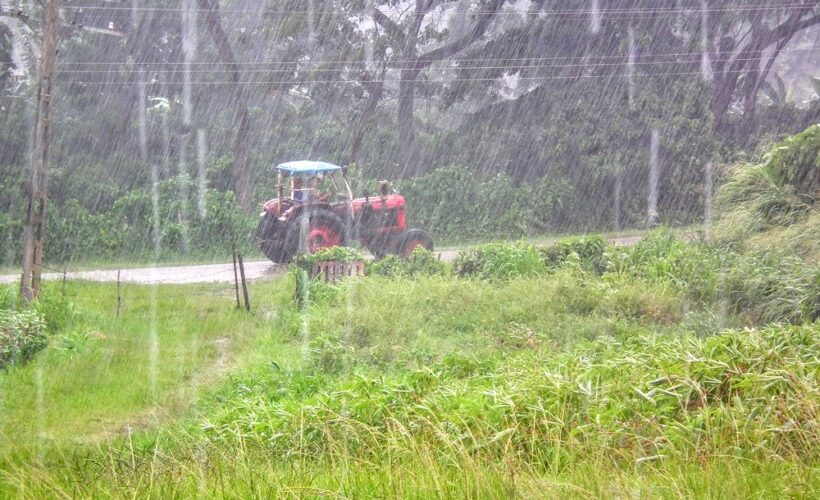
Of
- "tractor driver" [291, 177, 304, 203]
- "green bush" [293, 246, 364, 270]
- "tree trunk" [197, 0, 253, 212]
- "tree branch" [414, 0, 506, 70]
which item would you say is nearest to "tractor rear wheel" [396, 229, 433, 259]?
"tractor driver" [291, 177, 304, 203]

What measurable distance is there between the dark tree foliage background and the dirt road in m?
3.86

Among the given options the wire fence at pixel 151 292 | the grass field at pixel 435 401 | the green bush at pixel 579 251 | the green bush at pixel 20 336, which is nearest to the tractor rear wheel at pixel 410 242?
the green bush at pixel 579 251

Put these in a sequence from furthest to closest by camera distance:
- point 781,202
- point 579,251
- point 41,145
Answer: point 579,251 → point 781,202 → point 41,145

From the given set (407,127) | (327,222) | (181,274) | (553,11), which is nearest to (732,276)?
(327,222)

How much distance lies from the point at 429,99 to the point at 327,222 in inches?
339

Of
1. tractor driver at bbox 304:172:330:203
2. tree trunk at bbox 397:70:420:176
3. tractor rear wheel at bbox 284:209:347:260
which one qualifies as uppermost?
tree trunk at bbox 397:70:420:176

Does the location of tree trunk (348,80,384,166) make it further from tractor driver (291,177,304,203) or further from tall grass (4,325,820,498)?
tall grass (4,325,820,498)

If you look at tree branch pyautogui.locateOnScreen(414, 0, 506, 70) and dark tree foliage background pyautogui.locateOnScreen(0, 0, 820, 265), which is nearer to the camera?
dark tree foliage background pyautogui.locateOnScreen(0, 0, 820, 265)

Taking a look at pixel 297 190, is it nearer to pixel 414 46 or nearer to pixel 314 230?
pixel 314 230

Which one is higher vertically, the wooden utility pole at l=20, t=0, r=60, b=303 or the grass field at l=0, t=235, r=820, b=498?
the wooden utility pole at l=20, t=0, r=60, b=303

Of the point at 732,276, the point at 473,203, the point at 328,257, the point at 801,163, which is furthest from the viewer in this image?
the point at 473,203

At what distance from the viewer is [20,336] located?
304 inches

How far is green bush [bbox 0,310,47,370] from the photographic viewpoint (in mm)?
7461

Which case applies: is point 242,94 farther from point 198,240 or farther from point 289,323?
point 289,323
